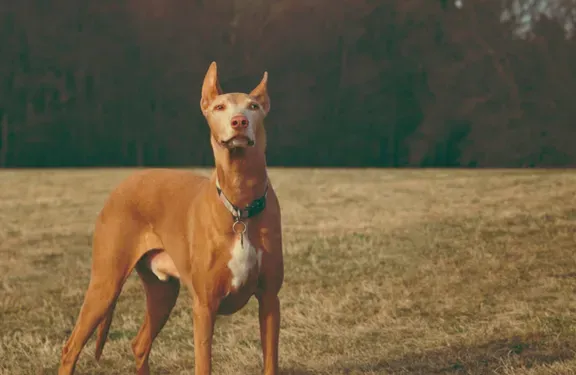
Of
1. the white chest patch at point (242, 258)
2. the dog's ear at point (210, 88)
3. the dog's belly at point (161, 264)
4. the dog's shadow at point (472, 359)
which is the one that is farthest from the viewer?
the dog's shadow at point (472, 359)

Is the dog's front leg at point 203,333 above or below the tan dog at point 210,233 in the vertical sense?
below

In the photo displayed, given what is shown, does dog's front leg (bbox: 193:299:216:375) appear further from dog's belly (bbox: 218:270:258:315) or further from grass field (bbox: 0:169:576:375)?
grass field (bbox: 0:169:576:375)

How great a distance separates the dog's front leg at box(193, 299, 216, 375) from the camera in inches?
203

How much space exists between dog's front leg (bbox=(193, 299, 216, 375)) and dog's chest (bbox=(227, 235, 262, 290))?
0.92ft

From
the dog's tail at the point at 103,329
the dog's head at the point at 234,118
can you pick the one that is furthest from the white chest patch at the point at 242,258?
the dog's tail at the point at 103,329

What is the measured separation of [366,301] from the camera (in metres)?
10.2

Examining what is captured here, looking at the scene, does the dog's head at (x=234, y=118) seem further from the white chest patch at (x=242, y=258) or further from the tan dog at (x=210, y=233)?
the white chest patch at (x=242, y=258)

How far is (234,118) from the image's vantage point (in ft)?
15.4

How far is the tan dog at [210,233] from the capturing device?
4.94 meters

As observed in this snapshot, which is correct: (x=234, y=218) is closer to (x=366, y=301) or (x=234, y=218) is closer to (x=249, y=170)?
(x=249, y=170)

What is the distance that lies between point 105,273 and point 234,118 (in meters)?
1.83

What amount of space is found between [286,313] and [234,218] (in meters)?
4.84

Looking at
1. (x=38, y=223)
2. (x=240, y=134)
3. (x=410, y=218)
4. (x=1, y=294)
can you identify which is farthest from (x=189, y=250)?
(x=38, y=223)

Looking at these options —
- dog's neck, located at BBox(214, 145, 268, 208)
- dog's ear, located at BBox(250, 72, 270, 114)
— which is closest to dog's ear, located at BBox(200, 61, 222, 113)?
dog's ear, located at BBox(250, 72, 270, 114)
